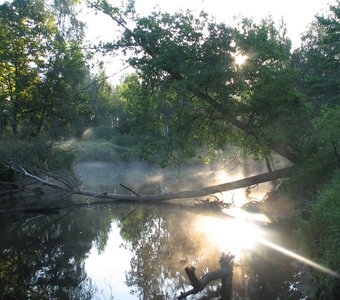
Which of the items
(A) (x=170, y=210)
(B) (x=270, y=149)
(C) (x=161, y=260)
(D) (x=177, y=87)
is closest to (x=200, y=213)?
(A) (x=170, y=210)

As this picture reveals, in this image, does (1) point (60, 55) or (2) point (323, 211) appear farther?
(1) point (60, 55)

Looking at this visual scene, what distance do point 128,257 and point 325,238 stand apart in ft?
17.6

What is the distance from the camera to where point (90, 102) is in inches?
1040

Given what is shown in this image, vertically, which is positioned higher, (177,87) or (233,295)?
(177,87)

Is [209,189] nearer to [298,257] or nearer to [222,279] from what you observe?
[298,257]

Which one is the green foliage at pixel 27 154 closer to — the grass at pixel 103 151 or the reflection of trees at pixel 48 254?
the reflection of trees at pixel 48 254

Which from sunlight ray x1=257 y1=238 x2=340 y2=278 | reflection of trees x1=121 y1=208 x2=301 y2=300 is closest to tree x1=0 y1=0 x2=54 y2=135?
reflection of trees x1=121 y1=208 x2=301 y2=300

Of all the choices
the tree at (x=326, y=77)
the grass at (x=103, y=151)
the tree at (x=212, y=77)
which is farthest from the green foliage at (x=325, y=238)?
the grass at (x=103, y=151)

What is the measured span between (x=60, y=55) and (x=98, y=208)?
1166cm

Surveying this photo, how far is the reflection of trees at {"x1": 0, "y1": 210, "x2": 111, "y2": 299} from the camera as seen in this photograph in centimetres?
750

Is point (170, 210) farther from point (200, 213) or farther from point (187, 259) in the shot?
point (187, 259)

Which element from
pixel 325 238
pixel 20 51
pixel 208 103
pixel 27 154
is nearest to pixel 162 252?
pixel 325 238

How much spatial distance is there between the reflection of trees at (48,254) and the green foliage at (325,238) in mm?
4173

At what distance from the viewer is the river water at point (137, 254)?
7.44m
